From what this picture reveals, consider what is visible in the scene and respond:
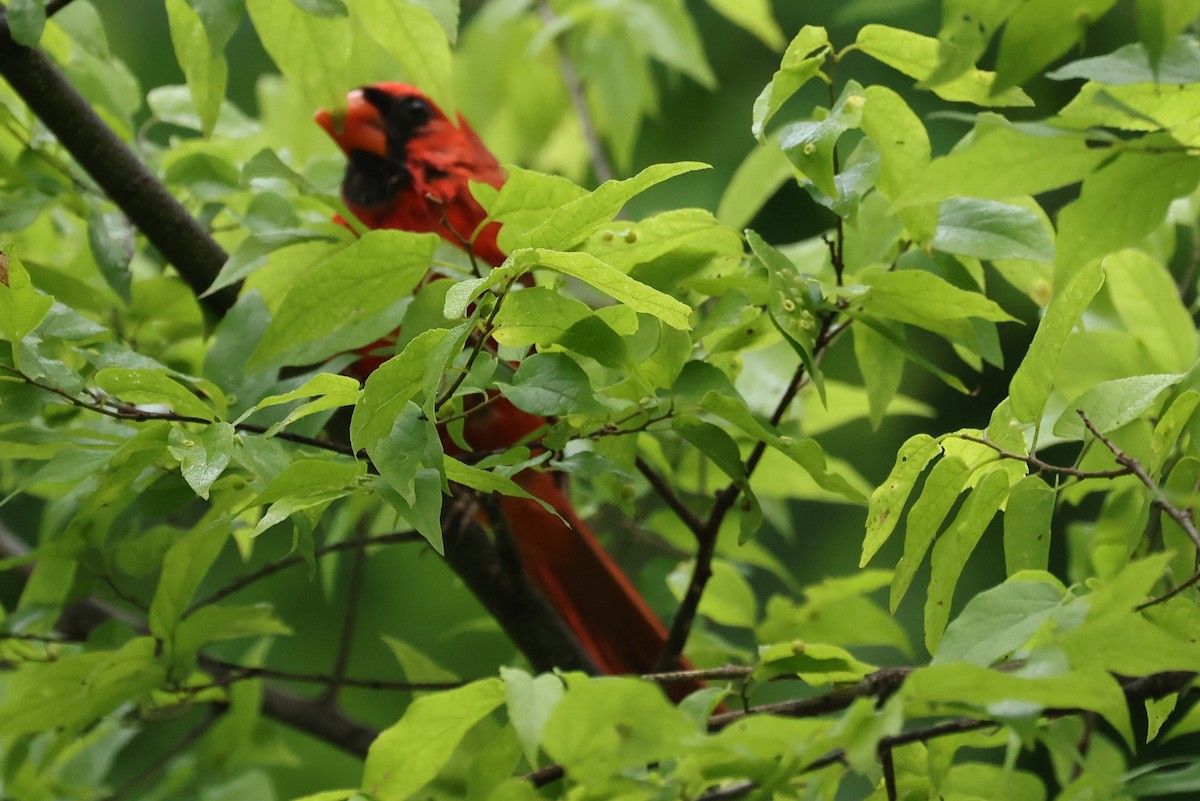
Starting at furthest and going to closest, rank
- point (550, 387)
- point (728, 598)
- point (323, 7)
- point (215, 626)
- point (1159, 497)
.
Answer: point (728, 598), point (215, 626), point (323, 7), point (550, 387), point (1159, 497)

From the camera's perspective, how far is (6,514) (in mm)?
3252

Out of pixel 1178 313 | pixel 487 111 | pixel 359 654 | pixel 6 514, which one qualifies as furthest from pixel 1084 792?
pixel 6 514

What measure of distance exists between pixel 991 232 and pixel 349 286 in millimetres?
412

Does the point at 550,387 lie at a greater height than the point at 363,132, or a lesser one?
lesser

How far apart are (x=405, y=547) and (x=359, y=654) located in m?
0.42

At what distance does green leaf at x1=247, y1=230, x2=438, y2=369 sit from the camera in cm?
79

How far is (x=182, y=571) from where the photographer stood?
3.03 feet

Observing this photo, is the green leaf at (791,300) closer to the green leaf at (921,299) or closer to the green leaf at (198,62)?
the green leaf at (921,299)

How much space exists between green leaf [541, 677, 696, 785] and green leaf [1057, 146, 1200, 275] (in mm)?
307

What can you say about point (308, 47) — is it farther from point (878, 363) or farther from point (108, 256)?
point (878, 363)

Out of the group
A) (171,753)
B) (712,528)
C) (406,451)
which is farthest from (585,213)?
(171,753)

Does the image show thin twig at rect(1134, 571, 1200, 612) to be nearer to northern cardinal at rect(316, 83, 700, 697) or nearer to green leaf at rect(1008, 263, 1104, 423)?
green leaf at rect(1008, 263, 1104, 423)

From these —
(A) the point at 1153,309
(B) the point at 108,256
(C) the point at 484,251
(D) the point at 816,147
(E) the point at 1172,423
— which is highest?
(B) the point at 108,256

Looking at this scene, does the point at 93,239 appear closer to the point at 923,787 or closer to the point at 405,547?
the point at 923,787
